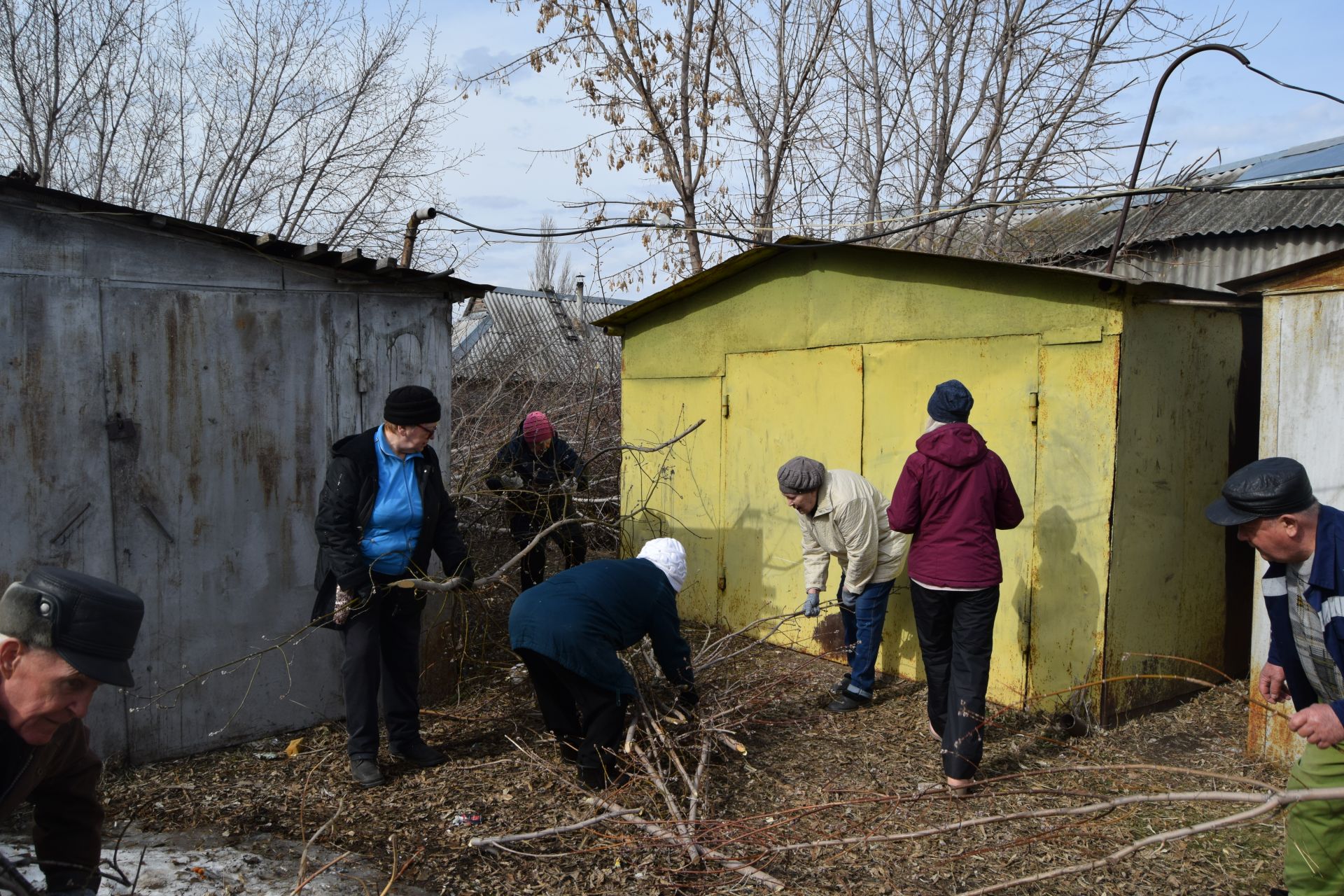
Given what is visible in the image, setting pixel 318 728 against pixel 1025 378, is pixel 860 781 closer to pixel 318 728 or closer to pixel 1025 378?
pixel 1025 378

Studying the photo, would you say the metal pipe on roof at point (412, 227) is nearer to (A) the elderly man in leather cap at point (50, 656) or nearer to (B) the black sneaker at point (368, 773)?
(B) the black sneaker at point (368, 773)

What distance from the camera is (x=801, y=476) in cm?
549

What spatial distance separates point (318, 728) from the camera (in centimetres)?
550

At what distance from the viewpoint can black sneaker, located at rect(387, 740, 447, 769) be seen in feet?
15.9

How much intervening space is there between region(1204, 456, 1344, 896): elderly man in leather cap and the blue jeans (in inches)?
111

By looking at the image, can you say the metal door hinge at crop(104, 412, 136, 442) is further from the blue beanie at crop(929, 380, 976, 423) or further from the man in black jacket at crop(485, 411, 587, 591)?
the blue beanie at crop(929, 380, 976, 423)

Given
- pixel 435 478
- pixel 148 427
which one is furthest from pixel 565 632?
pixel 148 427

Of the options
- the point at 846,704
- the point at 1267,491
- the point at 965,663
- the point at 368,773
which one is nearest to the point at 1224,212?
the point at 846,704

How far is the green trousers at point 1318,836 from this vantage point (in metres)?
2.91

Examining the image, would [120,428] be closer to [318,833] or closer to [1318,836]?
[318,833]

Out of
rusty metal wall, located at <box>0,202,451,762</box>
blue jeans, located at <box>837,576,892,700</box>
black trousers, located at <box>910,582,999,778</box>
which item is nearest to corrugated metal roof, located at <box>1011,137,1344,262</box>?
blue jeans, located at <box>837,576,892,700</box>

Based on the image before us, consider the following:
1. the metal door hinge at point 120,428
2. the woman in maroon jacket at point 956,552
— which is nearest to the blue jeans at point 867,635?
the woman in maroon jacket at point 956,552

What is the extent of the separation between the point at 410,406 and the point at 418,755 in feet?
5.92

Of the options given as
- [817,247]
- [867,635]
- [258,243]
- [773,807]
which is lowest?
[773,807]
